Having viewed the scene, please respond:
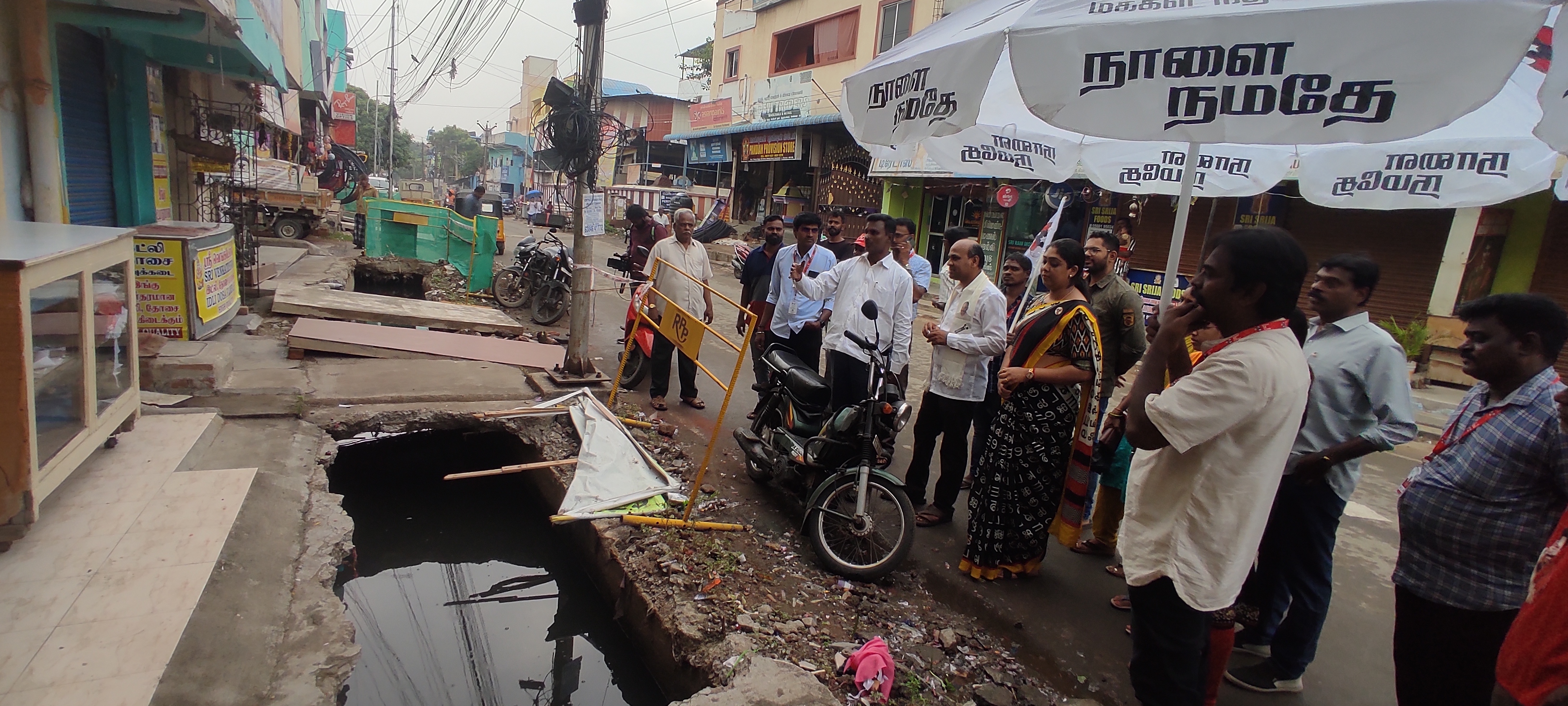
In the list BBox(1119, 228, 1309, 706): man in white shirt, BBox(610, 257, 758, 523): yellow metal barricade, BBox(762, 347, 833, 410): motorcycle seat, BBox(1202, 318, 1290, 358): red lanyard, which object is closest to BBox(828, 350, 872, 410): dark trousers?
BBox(762, 347, 833, 410): motorcycle seat

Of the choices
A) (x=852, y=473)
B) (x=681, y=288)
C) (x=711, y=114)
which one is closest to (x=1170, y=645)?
(x=852, y=473)

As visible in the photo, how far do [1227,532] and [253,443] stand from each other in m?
4.77

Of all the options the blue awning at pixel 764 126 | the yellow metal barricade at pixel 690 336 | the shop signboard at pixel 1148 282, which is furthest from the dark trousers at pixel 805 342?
the blue awning at pixel 764 126

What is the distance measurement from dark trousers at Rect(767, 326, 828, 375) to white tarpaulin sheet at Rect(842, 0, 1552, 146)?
2.97 meters

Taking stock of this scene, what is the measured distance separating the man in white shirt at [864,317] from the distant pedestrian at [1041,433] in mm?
1051

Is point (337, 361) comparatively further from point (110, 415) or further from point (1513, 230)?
point (1513, 230)

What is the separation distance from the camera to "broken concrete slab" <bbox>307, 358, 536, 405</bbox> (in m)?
5.21

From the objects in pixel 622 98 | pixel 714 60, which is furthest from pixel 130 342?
pixel 622 98

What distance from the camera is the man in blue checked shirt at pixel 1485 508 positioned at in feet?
6.79

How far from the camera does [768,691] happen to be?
99.4 inches

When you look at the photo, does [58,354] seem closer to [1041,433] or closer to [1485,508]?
[1041,433]

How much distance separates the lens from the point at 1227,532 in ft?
6.64

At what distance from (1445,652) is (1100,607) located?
4.70ft

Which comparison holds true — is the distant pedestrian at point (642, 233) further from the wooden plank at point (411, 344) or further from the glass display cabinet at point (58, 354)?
the glass display cabinet at point (58, 354)
